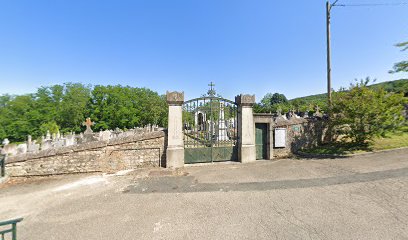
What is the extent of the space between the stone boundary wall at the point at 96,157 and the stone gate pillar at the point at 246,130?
386 centimetres

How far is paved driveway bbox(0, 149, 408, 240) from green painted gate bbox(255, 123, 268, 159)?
2261mm

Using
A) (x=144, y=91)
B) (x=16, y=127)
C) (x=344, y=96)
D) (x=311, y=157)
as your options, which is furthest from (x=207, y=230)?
(x=16, y=127)

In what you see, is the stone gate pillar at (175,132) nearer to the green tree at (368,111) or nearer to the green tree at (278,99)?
the green tree at (368,111)

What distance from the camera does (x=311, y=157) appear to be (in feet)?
30.0

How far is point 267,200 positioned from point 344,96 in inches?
327

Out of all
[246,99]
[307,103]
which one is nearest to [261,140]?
[246,99]

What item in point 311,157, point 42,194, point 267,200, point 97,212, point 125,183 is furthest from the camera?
point 311,157

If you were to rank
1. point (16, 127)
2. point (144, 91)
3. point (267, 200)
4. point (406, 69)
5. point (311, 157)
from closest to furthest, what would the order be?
point (267, 200)
point (311, 157)
point (406, 69)
point (16, 127)
point (144, 91)

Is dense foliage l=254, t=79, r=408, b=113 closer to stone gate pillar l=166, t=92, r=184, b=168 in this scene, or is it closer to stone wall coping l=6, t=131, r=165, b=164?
stone gate pillar l=166, t=92, r=184, b=168

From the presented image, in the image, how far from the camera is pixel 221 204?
14.5 feet

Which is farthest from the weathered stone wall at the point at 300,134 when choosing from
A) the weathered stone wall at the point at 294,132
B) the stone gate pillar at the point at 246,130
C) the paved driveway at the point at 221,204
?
the paved driveway at the point at 221,204

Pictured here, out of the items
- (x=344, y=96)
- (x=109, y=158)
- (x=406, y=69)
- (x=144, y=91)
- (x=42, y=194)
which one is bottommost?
(x=42, y=194)

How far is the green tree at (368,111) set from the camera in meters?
8.60

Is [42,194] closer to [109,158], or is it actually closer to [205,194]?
[109,158]
